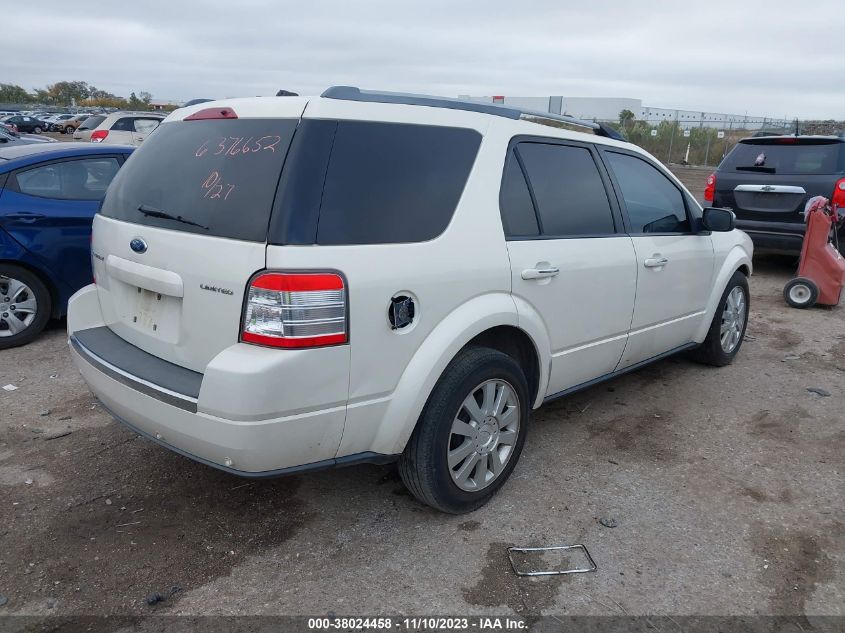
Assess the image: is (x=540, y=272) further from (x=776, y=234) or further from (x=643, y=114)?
(x=643, y=114)

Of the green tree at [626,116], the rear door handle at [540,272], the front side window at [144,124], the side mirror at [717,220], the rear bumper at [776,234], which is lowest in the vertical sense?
the rear bumper at [776,234]

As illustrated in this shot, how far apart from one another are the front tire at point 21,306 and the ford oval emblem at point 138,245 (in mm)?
3086

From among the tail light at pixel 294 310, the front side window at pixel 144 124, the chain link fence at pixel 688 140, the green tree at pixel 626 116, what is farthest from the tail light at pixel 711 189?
the green tree at pixel 626 116

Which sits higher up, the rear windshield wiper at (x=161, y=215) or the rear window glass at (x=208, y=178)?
the rear window glass at (x=208, y=178)

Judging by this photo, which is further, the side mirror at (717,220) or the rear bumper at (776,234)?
the rear bumper at (776,234)

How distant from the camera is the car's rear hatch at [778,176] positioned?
789cm

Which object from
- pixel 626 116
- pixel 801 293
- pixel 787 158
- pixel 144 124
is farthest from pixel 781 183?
pixel 626 116

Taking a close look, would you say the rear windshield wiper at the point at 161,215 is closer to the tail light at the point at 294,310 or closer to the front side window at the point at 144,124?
the tail light at the point at 294,310

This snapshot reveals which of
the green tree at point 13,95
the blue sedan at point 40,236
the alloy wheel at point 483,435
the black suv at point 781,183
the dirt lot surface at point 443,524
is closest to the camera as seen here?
the dirt lot surface at point 443,524

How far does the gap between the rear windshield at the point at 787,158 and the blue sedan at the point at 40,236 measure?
7.50 m

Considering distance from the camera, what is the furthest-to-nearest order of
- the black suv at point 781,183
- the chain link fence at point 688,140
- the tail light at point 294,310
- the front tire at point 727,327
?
1. the chain link fence at point 688,140
2. the black suv at point 781,183
3. the front tire at point 727,327
4. the tail light at point 294,310

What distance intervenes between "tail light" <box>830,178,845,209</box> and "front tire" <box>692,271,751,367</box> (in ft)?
11.1

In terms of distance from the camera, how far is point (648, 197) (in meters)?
4.24

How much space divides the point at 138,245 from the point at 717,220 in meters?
3.59
